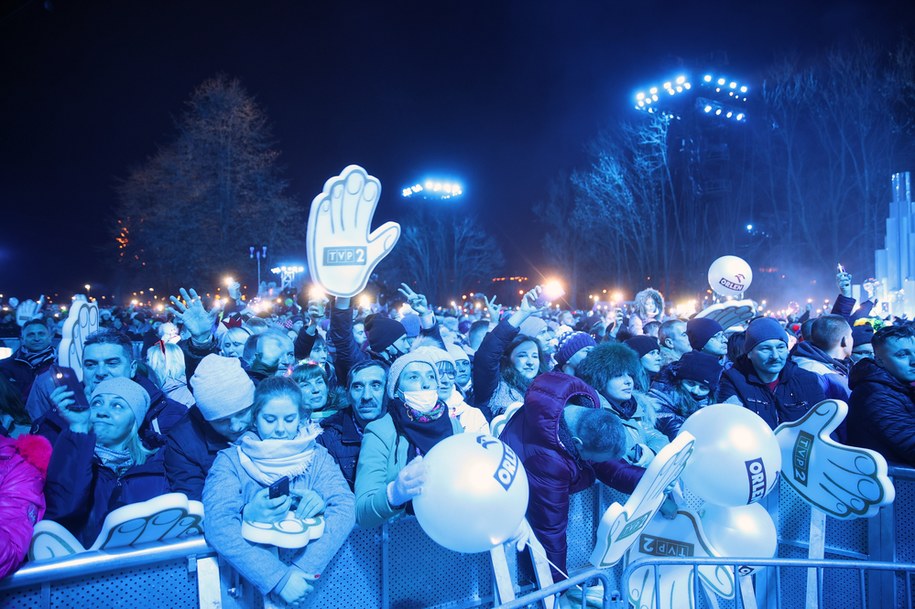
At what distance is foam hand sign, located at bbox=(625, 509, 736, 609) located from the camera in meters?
3.31

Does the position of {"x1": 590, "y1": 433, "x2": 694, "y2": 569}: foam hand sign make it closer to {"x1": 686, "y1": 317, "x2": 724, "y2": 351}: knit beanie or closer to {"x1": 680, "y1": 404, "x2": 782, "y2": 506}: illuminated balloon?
{"x1": 680, "y1": 404, "x2": 782, "y2": 506}: illuminated balloon

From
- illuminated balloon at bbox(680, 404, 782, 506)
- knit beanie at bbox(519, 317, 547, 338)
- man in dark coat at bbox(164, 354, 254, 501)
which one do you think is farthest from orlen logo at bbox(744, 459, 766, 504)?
knit beanie at bbox(519, 317, 547, 338)

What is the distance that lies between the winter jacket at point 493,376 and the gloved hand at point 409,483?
2.11 meters

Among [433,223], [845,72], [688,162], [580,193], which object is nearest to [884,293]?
[845,72]

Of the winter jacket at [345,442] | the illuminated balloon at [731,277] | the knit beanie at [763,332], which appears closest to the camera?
the winter jacket at [345,442]

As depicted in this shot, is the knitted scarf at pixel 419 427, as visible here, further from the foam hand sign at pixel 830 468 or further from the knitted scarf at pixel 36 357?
the knitted scarf at pixel 36 357

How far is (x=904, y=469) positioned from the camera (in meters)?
3.72

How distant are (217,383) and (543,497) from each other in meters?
1.98

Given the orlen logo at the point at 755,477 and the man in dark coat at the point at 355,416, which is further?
the man in dark coat at the point at 355,416

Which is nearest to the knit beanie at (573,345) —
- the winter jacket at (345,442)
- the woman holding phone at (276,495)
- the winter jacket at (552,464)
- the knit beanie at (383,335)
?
the knit beanie at (383,335)

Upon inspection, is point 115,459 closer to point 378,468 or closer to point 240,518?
point 240,518

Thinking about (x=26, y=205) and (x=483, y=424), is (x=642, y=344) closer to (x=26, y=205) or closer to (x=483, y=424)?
(x=483, y=424)

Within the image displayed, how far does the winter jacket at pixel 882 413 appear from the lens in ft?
12.4

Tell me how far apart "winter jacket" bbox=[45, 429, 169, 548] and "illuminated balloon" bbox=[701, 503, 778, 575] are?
333 cm
